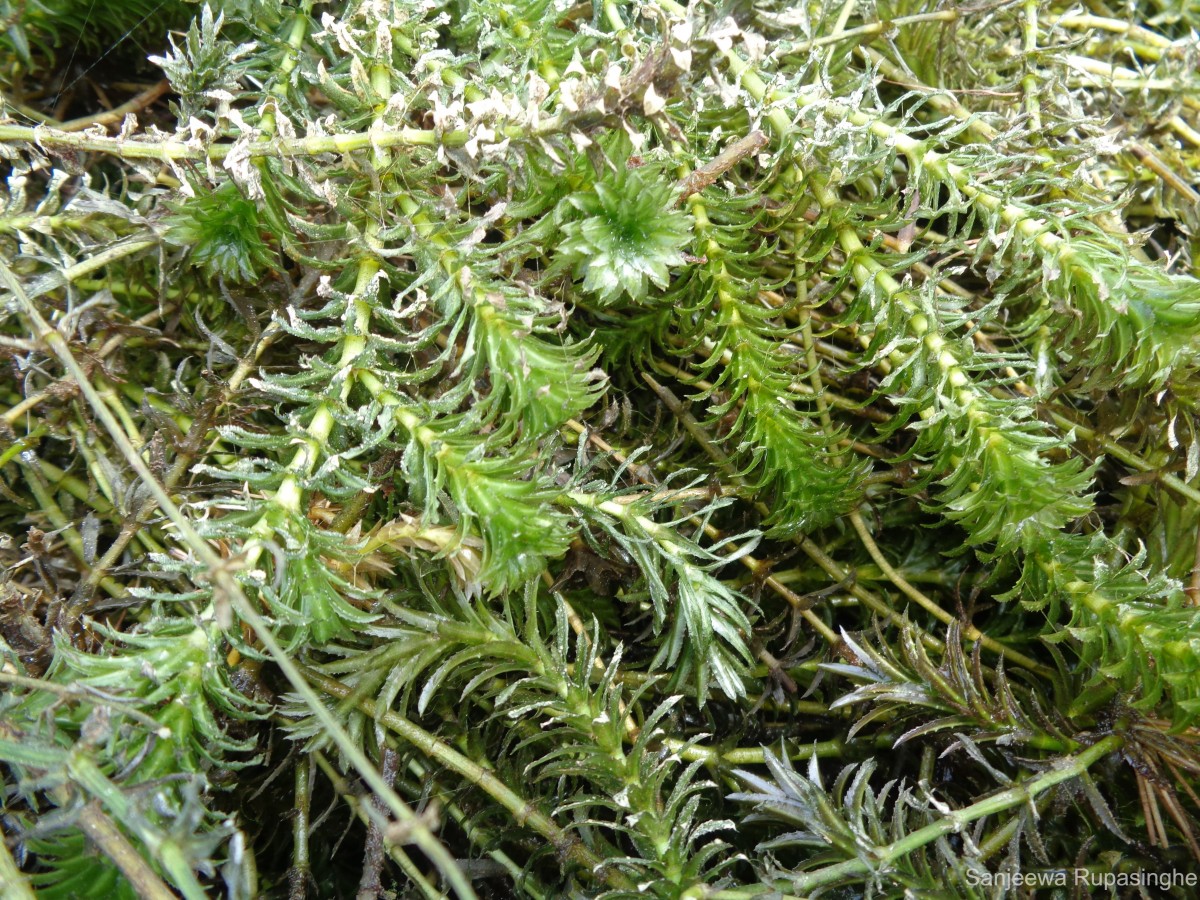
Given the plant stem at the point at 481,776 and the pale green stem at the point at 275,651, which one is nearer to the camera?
the pale green stem at the point at 275,651

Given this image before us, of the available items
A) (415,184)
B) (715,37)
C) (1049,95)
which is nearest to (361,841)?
(415,184)

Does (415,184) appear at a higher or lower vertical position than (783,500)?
higher

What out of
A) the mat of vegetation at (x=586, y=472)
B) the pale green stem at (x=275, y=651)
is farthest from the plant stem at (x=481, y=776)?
the pale green stem at (x=275, y=651)

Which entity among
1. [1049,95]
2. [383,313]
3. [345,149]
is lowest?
[383,313]

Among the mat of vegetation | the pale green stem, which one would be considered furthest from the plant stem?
the pale green stem

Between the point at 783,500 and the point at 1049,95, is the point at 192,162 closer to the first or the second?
the point at 783,500

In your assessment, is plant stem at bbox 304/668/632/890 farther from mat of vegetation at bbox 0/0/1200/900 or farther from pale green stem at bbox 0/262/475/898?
pale green stem at bbox 0/262/475/898

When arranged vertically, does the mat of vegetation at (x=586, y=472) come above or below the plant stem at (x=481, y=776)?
above

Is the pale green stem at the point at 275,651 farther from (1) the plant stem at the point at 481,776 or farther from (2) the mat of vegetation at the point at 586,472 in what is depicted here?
(1) the plant stem at the point at 481,776
